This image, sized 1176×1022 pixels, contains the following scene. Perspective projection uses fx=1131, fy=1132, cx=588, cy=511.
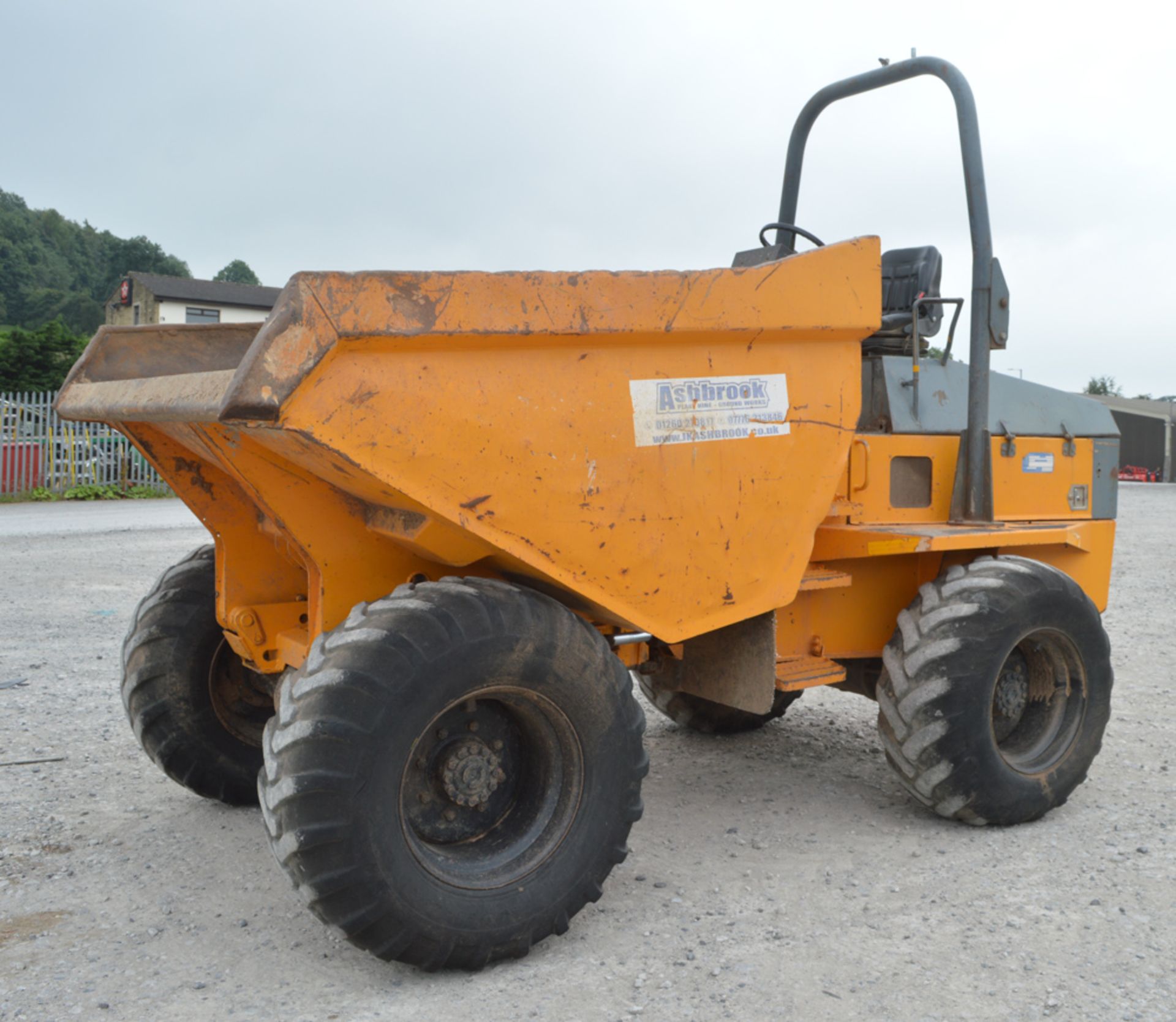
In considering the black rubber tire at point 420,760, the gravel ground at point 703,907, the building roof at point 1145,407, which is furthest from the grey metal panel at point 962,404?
the building roof at point 1145,407

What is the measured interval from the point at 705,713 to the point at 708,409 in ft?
7.39

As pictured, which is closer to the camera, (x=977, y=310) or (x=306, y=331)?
(x=306, y=331)

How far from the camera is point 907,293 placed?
4.59 m

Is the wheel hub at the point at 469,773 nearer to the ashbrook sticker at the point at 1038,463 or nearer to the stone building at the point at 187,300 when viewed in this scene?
the ashbrook sticker at the point at 1038,463

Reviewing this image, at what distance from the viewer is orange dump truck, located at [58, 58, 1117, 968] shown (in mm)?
2783

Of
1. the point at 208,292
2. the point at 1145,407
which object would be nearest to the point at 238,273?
the point at 208,292

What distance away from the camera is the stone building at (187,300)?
40.9 m

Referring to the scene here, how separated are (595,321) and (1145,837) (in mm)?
2639

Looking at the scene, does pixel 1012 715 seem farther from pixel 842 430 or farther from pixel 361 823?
pixel 361 823

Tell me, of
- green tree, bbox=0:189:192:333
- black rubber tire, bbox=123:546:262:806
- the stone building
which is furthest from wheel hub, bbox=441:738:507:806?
green tree, bbox=0:189:192:333

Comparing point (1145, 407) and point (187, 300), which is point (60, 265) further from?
point (1145, 407)

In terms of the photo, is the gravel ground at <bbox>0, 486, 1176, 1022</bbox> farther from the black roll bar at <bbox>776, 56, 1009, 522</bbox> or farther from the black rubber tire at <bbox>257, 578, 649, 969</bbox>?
the black roll bar at <bbox>776, 56, 1009, 522</bbox>

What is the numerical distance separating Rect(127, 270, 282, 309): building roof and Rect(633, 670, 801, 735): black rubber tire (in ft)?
124

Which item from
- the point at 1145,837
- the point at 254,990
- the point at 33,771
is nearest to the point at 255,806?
the point at 33,771
